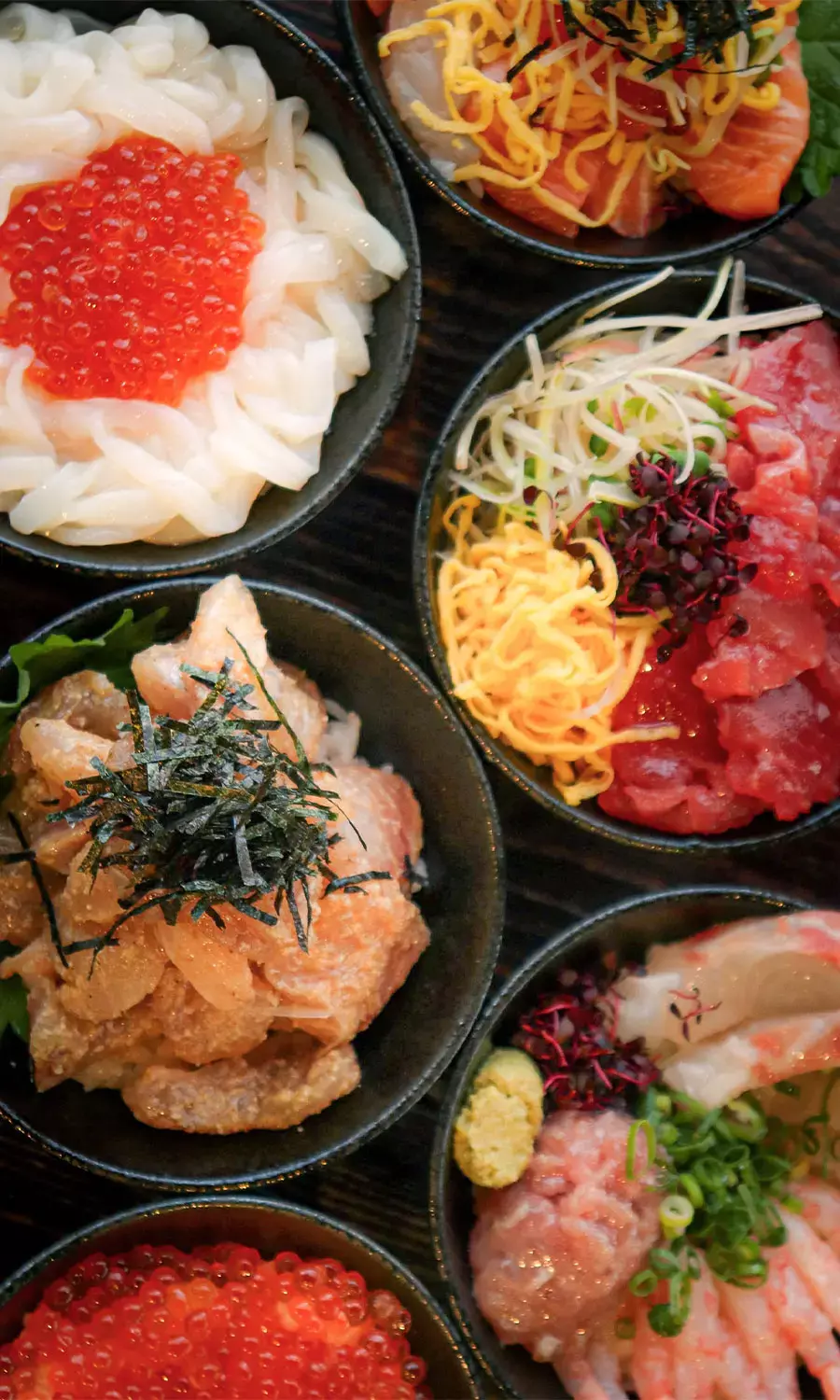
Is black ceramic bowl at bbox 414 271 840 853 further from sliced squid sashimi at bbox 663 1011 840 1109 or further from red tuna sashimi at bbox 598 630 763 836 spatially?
sliced squid sashimi at bbox 663 1011 840 1109

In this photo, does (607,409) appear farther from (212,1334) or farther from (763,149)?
(212,1334)

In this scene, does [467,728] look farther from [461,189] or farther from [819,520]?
[461,189]

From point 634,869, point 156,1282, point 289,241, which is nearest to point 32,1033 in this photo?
point 156,1282

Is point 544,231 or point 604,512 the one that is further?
point 544,231

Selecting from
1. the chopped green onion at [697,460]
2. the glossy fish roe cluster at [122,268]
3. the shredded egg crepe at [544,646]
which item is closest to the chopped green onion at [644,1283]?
the shredded egg crepe at [544,646]

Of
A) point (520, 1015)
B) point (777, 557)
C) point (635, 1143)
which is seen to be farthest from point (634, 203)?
point (635, 1143)

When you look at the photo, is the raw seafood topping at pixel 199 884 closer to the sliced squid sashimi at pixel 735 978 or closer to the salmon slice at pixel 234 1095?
the salmon slice at pixel 234 1095
